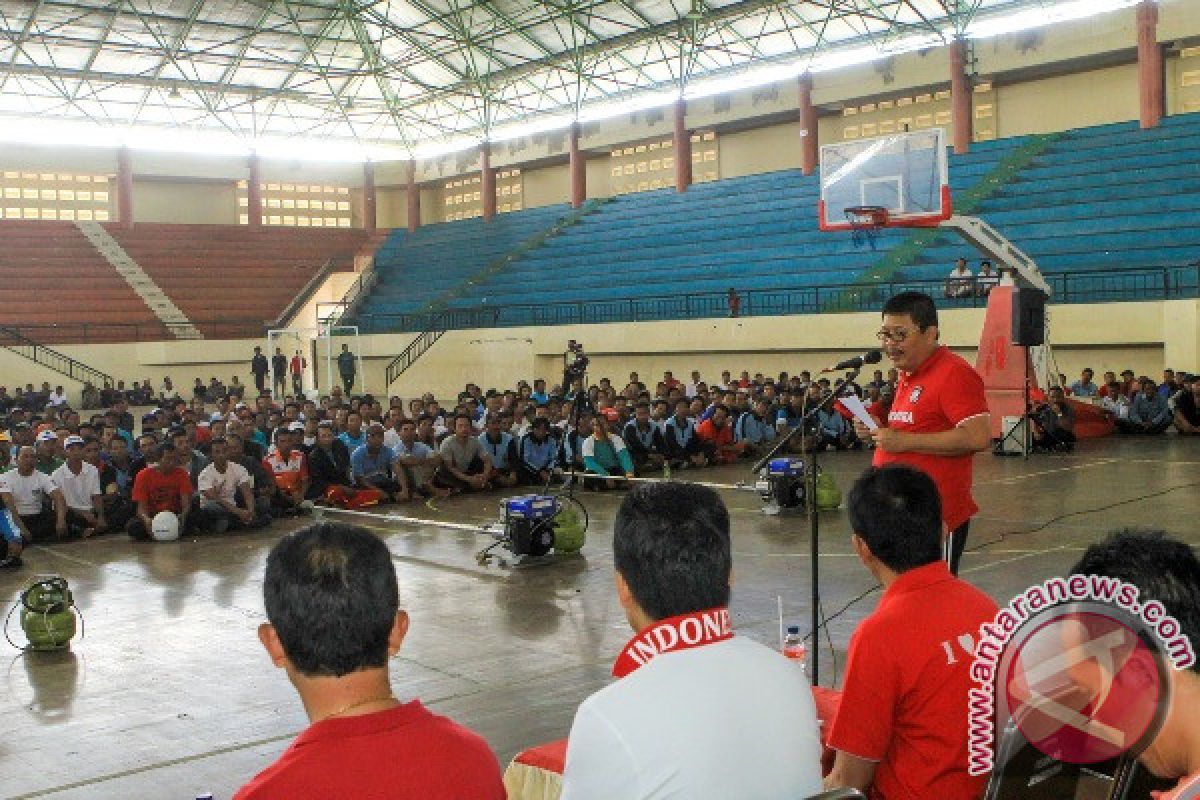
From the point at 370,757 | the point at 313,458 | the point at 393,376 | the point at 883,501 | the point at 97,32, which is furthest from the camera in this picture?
the point at 393,376

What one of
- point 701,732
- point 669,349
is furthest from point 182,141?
point 701,732

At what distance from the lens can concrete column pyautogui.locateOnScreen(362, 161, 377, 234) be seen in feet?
139

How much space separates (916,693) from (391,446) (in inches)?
481

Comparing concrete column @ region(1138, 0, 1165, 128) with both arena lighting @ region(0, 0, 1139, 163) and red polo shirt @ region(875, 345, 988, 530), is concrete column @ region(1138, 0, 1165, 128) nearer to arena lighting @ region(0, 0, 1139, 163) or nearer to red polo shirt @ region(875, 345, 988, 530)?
arena lighting @ region(0, 0, 1139, 163)

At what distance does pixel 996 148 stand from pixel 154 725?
26076 mm

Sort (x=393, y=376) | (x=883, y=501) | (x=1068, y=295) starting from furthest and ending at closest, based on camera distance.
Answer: (x=393, y=376) < (x=1068, y=295) < (x=883, y=501)

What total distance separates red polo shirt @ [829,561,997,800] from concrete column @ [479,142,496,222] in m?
37.1

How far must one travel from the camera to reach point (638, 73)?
112 feet

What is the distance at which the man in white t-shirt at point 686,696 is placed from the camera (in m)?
2.02

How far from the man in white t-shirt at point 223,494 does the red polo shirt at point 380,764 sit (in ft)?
34.3

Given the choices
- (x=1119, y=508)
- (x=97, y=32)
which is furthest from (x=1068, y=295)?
(x=97, y=32)

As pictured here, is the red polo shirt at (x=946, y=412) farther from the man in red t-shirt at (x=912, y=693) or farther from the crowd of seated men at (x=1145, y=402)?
the crowd of seated men at (x=1145, y=402)

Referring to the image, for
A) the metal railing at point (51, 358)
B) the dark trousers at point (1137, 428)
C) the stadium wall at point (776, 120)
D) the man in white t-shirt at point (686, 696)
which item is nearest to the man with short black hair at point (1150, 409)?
the dark trousers at point (1137, 428)

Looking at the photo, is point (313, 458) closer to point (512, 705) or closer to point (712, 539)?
point (512, 705)
